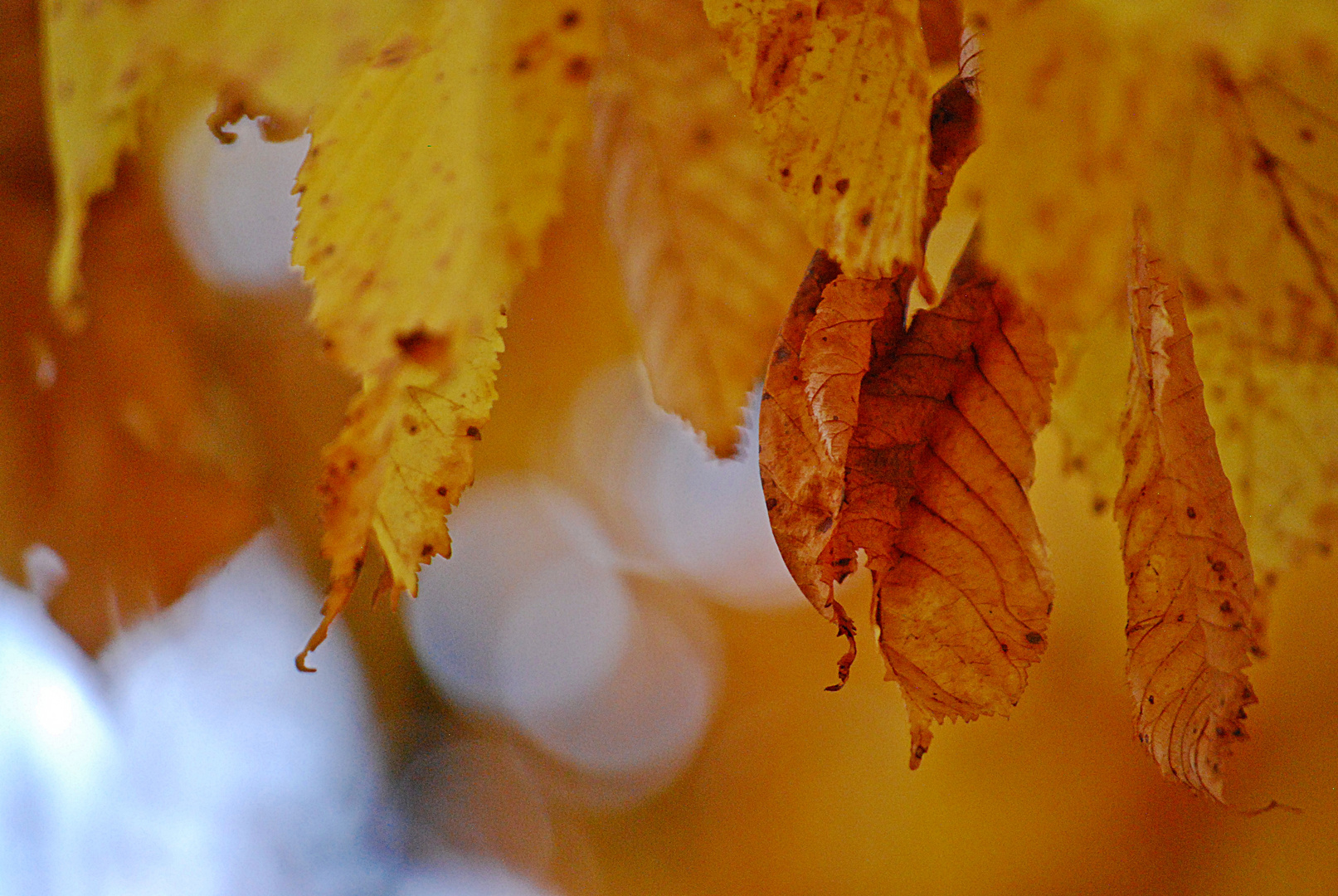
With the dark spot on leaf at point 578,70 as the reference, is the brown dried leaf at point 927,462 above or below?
below

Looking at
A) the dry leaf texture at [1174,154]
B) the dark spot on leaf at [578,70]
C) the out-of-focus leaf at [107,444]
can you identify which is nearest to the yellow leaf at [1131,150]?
the dry leaf texture at [1174,154]

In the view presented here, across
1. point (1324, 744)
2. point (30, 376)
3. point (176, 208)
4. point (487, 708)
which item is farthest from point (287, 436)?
point (1324, 744)

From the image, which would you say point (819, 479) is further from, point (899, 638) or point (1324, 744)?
point (1324, 744)

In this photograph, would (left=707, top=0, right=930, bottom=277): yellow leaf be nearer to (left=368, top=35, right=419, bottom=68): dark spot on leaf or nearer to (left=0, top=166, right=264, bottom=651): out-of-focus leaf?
(left=368, top=35, right=419, bottom=68): dark spot on leaf

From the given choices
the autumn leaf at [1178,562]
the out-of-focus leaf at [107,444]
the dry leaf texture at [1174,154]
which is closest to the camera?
the dry leaf texture at [1174,154]

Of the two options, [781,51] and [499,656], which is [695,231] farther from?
[499,656]

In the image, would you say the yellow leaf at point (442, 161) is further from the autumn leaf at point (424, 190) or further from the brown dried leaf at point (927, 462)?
the brown dried leaf at point (927, 462)

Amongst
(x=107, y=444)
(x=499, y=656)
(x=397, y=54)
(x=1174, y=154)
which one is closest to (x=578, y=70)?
(x=397, y=54)
